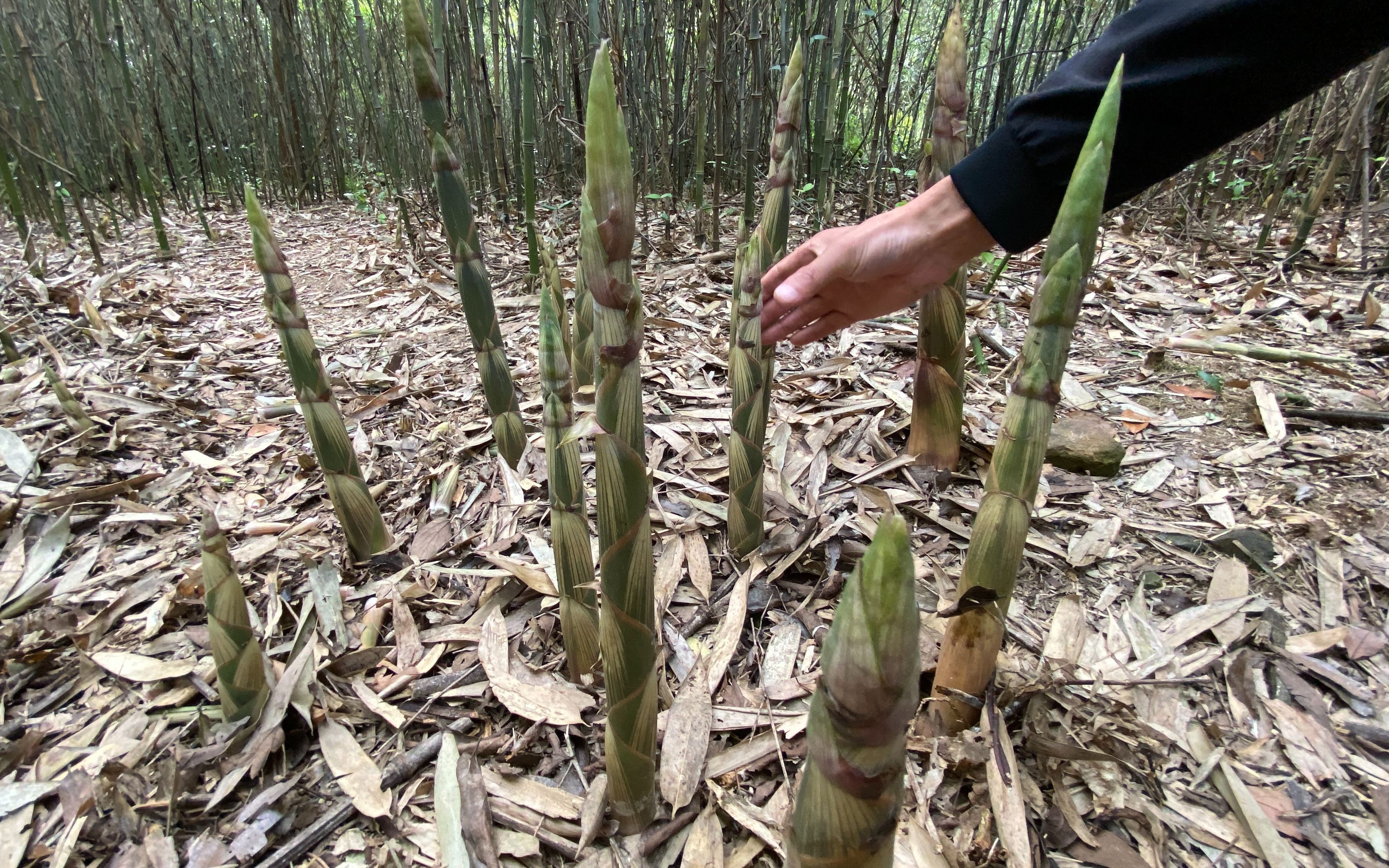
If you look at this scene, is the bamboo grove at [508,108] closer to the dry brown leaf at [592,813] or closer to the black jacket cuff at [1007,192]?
the black jacket cuff at [1007,192]

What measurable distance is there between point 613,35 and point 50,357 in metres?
2.63

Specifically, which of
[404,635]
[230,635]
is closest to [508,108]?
[404,635]

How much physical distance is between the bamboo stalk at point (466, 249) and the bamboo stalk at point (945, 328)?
0.97 meters

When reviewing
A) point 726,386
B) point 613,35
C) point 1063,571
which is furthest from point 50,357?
point 1063,571

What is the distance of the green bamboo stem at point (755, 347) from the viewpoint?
1.23 meters

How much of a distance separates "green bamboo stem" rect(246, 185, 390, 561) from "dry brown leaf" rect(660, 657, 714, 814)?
0.75m

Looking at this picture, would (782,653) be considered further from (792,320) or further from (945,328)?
(945,328)

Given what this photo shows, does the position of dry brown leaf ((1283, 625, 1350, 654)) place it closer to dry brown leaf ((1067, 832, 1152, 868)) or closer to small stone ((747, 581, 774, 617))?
dry brown leaf ((1067, 832, 1152, 868))

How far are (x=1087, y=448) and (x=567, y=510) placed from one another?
48.9 inches

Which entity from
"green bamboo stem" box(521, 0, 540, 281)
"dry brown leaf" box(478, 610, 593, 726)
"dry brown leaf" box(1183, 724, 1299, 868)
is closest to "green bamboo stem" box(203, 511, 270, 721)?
"dry brown leaf" box(478, 610, 593, 726)

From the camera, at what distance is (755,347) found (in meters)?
1.25

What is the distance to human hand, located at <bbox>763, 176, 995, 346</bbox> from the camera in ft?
3.88

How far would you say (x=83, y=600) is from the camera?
1326 mm

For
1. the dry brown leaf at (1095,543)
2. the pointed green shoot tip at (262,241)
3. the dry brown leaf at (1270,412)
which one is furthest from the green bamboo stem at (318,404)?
the dry brown leaf at (1270,412)
